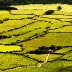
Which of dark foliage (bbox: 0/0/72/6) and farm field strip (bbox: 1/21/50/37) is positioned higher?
farm field strip (bbox: 1/21/50/37)

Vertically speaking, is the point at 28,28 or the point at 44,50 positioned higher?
the point at 28,28

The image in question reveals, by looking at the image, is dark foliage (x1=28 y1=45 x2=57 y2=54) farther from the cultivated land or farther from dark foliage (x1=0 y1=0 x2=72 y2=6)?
dark foliage (x1=0 y1=0 x2=72 y2=6)

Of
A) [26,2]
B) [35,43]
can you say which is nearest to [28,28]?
[35,43]

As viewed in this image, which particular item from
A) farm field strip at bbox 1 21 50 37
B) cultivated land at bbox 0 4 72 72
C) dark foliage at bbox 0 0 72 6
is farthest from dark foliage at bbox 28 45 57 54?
dark foliage at bbox 0 0 72 6

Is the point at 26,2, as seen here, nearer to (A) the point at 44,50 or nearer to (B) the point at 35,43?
(B) the point at 35,43

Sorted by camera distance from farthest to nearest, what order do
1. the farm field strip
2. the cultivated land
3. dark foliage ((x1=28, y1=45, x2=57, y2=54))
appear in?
the farm field strip, dark foliage ((x1=28, y1=45, x2=57, y2=54)), the cultivated land

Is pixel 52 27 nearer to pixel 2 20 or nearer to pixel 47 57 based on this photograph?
pixel 2 20

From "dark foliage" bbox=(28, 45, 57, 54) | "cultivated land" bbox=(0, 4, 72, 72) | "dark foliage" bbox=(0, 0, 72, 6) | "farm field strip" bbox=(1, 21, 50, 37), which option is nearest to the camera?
"cultivated land" bbox=(0, 4, 72, 72)

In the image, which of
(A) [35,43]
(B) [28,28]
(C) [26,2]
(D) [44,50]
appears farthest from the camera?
(C) [26,2]
